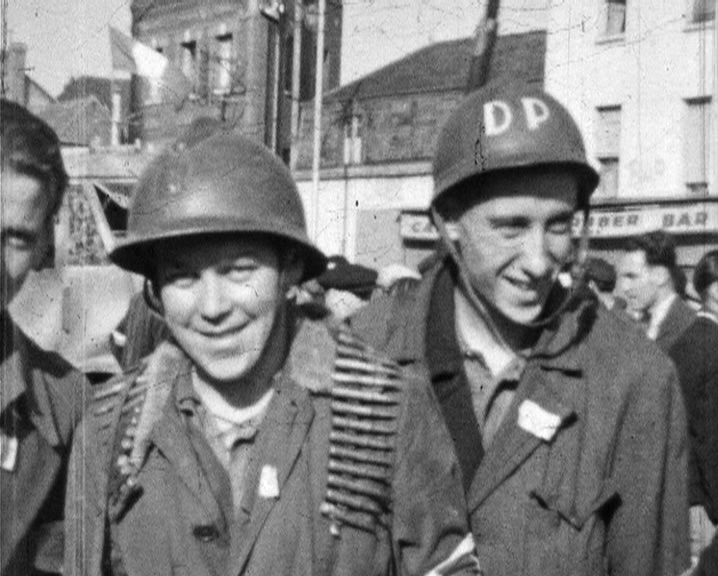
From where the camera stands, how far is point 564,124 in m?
3.94

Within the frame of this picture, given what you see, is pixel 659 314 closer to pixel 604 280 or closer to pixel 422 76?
pixel 604 280

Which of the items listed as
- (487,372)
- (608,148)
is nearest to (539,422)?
(487,372)

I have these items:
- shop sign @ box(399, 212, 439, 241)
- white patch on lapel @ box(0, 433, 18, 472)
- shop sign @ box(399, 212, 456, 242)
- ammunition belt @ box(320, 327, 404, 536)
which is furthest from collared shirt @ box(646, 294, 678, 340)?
shop sign @ box(399, 212, 439, 241)

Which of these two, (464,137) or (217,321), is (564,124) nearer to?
(464,137)

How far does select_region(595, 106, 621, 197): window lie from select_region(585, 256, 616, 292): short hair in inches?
426

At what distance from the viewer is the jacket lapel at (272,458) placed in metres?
2.91

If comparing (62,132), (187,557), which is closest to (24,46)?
(62,132)

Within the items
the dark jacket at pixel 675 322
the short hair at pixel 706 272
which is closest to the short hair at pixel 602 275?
the dark jacket at pixel 675 322

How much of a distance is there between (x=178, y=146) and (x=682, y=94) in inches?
579

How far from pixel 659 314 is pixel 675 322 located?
0.20 meters

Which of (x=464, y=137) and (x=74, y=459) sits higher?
(x=464, y=137)

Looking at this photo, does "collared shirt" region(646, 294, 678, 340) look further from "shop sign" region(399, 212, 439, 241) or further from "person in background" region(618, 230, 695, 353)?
"shop sign" region(399, 212, 439, 241)

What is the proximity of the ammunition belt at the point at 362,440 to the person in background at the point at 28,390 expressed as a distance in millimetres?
734

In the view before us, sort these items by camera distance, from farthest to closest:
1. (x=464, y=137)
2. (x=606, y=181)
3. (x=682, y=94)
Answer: (x=606, y=181) < (x=682, y=94) < (x=464, y=137)
